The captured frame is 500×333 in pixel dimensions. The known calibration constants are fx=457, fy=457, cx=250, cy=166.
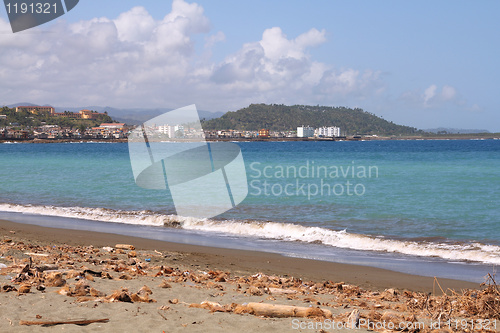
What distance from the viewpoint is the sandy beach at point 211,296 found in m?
5.07

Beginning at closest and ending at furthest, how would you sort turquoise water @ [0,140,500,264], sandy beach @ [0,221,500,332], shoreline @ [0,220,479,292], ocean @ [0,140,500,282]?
sandy beach @ [0,221,500,332] < shoreline @ [0,220,479,292] < ocean @ [0,140,500,282] < turquoise water @ [0,140,500,264]

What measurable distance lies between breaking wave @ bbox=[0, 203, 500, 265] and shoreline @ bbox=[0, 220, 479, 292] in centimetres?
258

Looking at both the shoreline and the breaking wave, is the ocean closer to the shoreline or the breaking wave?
the breaking wave

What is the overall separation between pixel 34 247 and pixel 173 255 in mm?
3050

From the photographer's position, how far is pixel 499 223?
15.9 m

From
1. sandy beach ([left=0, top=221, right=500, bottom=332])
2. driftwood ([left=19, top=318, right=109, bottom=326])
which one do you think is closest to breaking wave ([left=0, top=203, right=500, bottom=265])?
sandy beach ([left=0, top=221, right=500, bottom=332])

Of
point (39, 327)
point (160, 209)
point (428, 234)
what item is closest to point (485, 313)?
point (39, 327)

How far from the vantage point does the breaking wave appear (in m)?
11.8

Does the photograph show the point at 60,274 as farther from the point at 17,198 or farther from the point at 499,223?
the point at 17,198

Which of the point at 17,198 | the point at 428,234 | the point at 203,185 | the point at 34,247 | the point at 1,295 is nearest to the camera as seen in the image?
the point at 1,295

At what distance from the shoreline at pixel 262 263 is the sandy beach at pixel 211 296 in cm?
4

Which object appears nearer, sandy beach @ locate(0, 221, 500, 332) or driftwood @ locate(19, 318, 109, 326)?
driftwood @ locate(19, 318, 109, 326)

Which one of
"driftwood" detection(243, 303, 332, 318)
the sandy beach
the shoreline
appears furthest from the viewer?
the shoreline

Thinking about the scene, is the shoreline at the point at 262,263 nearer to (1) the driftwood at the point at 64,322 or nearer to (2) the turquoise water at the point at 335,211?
(2) the turquoise water at the point at 335,211
